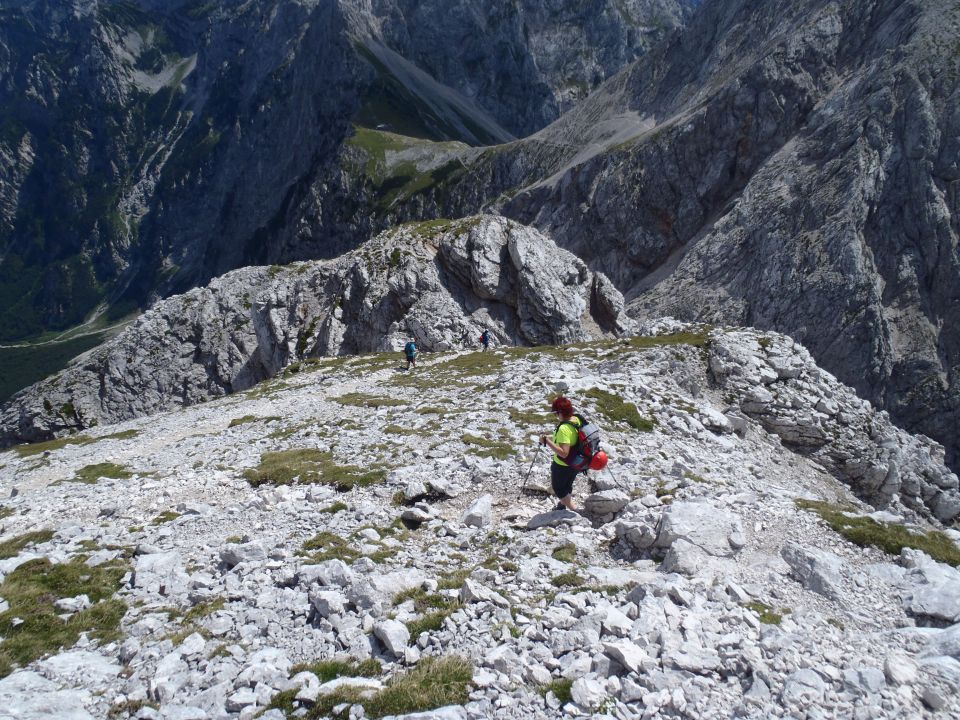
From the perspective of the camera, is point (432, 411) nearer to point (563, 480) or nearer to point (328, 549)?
point (563, 480)

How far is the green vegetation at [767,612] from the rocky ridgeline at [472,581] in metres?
0.07

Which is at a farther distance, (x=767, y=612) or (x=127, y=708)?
(x=767, y=612)

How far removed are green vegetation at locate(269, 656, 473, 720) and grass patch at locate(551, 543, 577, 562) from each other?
3.83 meters

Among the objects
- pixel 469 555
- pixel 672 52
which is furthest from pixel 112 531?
pixel 672 52

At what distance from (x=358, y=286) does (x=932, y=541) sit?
5420cm

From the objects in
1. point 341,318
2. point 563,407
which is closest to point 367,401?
point 563,407

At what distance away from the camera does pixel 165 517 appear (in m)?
14.1

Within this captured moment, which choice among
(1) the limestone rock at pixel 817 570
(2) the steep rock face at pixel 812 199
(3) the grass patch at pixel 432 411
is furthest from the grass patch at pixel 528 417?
(2) the steep rock face at pixel 812 199

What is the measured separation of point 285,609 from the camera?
9383 millimetres

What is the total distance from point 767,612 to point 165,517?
13.8 m

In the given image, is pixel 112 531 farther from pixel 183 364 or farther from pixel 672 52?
pixel 672 52

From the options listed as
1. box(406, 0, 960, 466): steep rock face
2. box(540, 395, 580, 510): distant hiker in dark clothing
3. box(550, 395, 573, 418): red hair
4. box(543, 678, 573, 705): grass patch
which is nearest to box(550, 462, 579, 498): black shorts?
box(540, 395, 580, 510): distant hiker in dark clothing

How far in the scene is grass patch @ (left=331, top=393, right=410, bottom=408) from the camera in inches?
1013

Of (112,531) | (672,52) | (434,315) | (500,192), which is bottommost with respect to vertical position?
(112,531)
